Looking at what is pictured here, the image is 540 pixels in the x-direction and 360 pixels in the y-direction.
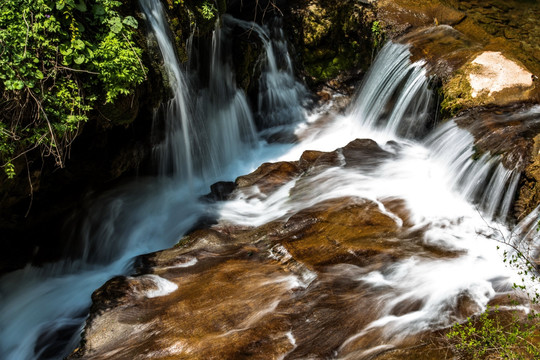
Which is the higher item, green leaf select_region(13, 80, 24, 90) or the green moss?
green leaf select_region(13, 80, 24, 90)

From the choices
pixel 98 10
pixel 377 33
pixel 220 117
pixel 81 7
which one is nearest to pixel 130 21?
pixel 98 10

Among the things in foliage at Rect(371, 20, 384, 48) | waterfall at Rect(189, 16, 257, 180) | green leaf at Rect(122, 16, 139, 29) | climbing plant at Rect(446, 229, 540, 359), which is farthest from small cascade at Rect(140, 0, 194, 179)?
climbing plant at Rect(446, 229, 540, 359)

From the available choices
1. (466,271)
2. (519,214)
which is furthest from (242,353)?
(519,214)

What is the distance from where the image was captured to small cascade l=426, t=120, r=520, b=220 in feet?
19.5

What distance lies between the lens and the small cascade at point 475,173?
5.94 metres

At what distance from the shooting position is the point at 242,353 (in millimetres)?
4059

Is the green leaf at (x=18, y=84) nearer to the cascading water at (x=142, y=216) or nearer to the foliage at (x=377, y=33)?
the cascading water at (x=142, y=216)

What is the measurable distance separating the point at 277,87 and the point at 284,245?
17.4 feet

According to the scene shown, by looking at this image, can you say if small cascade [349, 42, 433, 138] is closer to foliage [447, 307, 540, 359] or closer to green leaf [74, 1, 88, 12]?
foliage [447, 307, 540, 359]

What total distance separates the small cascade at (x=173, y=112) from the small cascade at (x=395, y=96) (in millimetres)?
3701

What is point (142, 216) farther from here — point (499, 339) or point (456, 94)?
point (456, 94)

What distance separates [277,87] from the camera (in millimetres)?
9914

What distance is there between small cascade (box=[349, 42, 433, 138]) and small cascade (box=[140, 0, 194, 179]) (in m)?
3.70

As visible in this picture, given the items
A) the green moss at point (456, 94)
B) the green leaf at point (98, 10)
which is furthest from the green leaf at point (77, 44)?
the green moss at point (456, 94)
